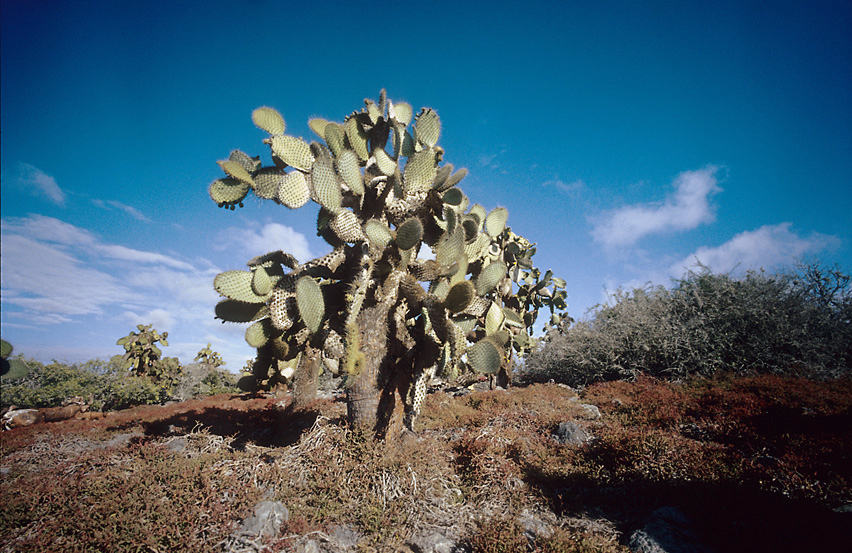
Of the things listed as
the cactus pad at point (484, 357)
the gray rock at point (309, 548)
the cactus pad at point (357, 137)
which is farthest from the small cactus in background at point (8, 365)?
the cactus pad at point (484, 357)

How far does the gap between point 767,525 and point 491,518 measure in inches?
88.7

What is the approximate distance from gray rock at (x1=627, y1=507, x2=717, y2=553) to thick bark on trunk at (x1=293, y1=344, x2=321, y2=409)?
4156mm

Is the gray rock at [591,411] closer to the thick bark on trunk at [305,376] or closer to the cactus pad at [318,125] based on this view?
the thick bark on trunk at [305,376]

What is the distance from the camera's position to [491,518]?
3.29 metres

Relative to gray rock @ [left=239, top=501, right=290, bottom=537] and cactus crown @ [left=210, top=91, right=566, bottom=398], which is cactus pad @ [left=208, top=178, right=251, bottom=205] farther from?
gray rock @ [left=239, top=501, right=290, bottom=537]

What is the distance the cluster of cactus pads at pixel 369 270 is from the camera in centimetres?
407

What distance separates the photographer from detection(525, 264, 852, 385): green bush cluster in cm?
892

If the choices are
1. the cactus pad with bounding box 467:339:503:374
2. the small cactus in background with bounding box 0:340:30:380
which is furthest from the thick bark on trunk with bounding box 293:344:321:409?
the small cactus in background with bounding box 0:340:30:380

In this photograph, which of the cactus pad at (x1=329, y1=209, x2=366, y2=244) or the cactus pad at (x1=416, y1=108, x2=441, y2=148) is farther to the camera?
the cactus pad at (x1=416, y1=108, x2=441, y2=148)

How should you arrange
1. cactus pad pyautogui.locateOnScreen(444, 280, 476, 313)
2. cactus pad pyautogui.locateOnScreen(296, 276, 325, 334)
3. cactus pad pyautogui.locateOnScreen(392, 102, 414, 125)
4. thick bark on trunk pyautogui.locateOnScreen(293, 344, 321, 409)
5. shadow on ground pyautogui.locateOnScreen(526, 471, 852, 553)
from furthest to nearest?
thick bark on trunk pyautogui.locateOnScreen(293, 344, 321, 409) < cactus pad pyautogui.locateOnScreen(392, 102, 414, 125) < cactus pad pyautogui.locateOnScreen(444, 280, 476, 313) < cactus pad pyautogui.locateOnScreen(296, 276, 325, 334) < shadow on ground pyautogui.locateOnScreen(526, 471, 852, 553)

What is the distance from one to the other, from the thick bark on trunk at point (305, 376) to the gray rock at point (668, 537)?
416 centimetres

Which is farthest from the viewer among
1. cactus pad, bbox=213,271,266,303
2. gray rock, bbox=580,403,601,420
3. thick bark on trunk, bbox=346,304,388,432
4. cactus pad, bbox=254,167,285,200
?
gray rock, bbox=580,403,601,420

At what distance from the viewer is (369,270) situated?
421 cm

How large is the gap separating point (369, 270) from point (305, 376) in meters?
2.18
